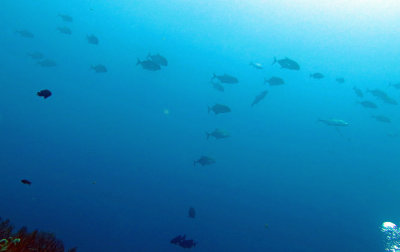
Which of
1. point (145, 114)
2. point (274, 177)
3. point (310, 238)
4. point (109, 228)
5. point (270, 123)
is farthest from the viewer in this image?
point (270, 123)

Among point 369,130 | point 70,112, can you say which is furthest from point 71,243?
point 369,130

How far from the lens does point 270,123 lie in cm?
3472

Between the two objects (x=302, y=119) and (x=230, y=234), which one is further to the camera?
(x=302, y=119)

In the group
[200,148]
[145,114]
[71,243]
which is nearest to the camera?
[71,243]

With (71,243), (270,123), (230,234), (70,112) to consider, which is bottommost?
(71,243)

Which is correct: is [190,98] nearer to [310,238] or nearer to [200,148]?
[200,148]

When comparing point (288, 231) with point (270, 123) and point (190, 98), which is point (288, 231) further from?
point (190, 98)

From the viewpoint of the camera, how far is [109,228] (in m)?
14.1

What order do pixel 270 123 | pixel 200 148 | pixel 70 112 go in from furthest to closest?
1. pixel 270 123
2. pixel 70 112
3. pixel 200 148

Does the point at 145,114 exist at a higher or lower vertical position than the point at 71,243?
higher

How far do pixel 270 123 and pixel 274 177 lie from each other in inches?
542

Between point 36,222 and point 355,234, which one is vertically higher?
point 355,234

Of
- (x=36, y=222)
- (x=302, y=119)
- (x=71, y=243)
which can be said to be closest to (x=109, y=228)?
(x=71, y=243)

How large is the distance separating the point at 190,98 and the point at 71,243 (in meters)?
28.0
